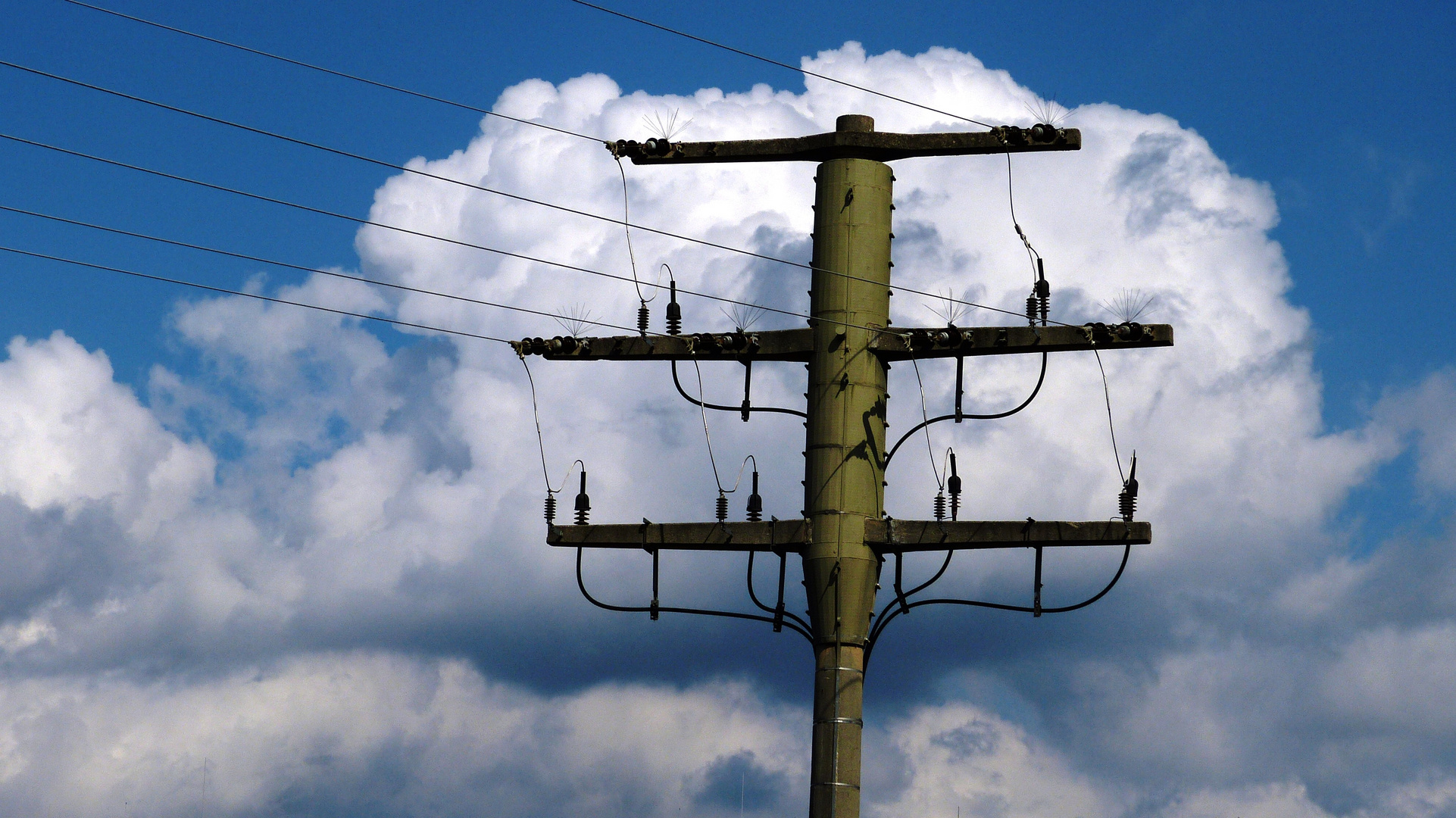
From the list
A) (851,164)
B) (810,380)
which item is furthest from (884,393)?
(851,164)

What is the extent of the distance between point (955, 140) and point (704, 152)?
8.91 feet

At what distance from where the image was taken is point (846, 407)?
19.4m

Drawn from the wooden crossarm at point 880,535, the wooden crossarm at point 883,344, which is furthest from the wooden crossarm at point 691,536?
the wooden crossarm at point 883,344

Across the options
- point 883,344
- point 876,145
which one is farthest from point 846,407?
point 876,145

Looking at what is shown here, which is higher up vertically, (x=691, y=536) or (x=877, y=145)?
(x=877, y=145)

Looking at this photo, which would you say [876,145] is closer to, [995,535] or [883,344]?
[883,344]

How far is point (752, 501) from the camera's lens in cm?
1959

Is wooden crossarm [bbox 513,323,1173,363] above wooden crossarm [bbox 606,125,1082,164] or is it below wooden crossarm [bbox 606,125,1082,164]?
below

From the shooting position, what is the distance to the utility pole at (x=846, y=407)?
18.7 m

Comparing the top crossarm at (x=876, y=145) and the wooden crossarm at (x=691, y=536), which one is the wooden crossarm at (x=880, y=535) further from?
the top crossarm at (x=876, y=145)

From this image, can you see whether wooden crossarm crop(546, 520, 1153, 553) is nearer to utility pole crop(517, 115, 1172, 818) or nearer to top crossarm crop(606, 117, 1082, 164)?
utility pole crop(517, 115, 1172, 818)

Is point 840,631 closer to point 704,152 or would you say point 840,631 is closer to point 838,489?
point 838,489

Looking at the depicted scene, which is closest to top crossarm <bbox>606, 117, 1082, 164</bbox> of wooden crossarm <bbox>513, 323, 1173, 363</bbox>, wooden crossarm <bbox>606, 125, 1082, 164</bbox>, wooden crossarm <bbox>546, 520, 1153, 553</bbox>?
wooden crossarm <bbox>606, 125, 1082, 164</bbox>

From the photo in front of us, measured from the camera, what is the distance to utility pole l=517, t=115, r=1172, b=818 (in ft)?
61.3
